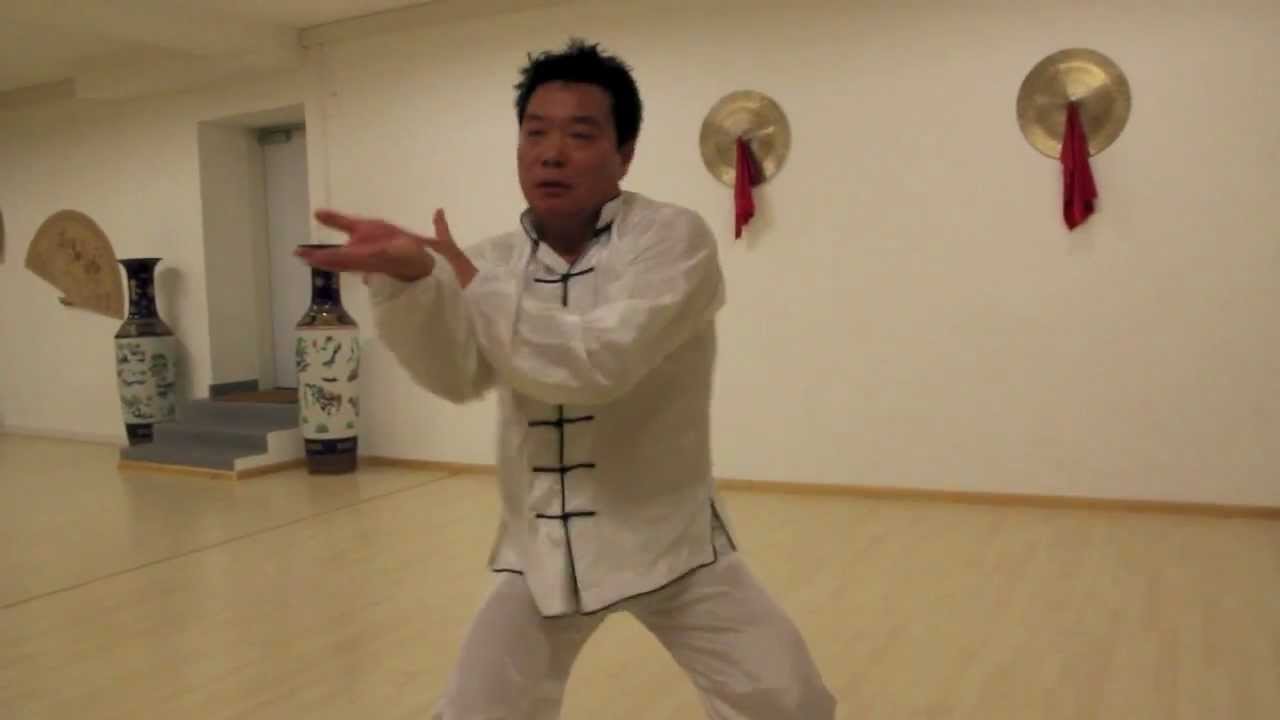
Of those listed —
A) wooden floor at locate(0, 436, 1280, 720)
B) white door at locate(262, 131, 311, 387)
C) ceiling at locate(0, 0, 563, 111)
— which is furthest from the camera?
white door at locate(262, 131, 311, 387)

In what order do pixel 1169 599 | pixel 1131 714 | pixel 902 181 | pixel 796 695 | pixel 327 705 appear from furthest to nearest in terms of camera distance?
pixel 902 181, pixel 1169 599, pixel 327 705, pixel 1131 714, pixel 796 695

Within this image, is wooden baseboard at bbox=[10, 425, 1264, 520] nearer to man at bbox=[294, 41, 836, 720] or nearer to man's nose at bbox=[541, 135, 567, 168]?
man at bbox=[294, 41, 836, 720]

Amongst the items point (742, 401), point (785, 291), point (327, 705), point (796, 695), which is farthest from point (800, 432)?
point (796, 695)

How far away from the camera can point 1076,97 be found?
4332 millimetres

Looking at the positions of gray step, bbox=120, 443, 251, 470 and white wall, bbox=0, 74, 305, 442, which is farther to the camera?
white wall, bbox=0, 74, 305, 442

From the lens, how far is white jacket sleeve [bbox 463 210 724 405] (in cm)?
130

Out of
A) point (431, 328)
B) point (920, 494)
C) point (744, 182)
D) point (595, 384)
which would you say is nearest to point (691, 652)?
point (595, 384)

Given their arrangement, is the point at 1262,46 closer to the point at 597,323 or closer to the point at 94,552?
the point at 597,323

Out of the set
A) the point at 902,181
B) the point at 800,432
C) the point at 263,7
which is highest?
→ the point at 263,7

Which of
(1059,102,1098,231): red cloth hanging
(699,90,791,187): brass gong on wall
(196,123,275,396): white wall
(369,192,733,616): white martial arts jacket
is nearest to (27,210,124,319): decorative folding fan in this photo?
(196,123,275,396): white wall

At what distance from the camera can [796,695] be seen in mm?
1479

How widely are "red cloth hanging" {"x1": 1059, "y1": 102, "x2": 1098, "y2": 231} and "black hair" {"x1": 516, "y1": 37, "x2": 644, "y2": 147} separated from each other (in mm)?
3290

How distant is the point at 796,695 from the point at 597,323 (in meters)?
0.64

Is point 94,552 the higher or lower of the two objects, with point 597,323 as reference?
lower
